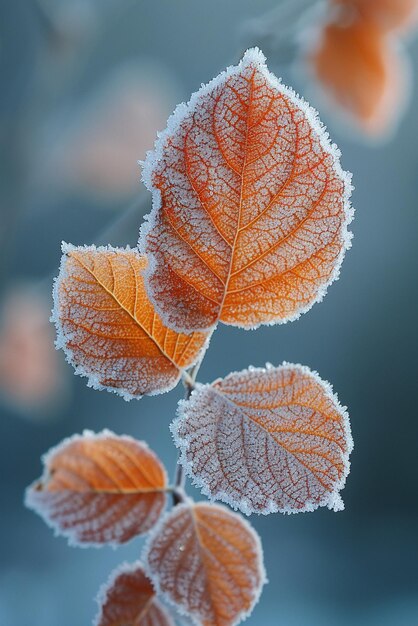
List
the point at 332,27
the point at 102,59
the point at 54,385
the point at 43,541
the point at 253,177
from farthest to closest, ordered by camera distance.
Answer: the point at 102,59
the point at 43,541
the point at 54,385
the point at 332,27
the point at 253,177

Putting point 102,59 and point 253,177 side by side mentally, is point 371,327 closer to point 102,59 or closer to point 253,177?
point 102,59

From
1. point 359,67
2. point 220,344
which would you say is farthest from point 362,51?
point 220,344

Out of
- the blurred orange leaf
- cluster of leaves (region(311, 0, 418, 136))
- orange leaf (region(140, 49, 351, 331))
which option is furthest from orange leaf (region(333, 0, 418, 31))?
the blurred orange leaf

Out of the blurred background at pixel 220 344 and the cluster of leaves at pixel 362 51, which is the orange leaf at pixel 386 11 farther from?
the blurred background at pixel 220 344

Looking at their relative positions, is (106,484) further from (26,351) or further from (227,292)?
(26,351)

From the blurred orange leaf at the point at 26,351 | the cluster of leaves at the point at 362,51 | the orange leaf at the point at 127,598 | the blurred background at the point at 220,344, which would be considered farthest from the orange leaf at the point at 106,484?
the blurred background at the point at 220,344

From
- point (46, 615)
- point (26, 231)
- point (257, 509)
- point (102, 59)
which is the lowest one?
point (257, 509)

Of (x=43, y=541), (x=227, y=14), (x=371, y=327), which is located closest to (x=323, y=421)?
(x=43, y=541)
